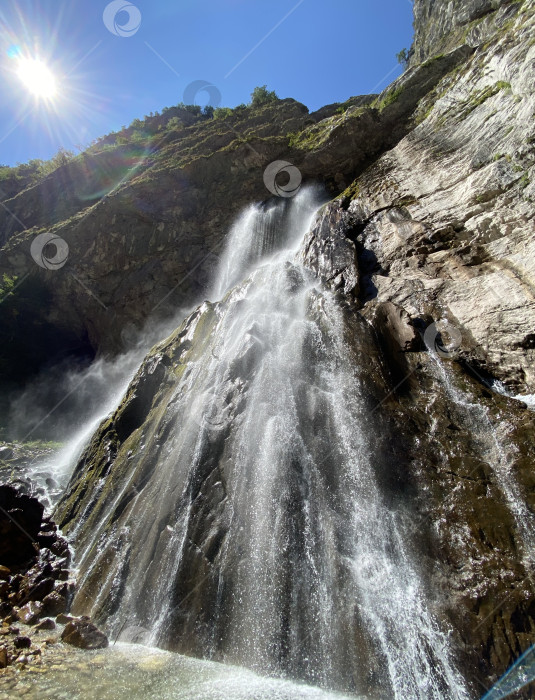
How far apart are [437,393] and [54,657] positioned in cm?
772

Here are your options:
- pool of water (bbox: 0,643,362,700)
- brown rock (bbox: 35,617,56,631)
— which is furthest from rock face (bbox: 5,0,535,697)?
brown rock (bbox: 35,617,56,631)

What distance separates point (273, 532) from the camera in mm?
6355

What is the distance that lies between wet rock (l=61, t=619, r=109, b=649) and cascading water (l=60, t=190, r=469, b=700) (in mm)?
491

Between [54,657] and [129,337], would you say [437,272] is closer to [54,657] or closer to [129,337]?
[54,657]

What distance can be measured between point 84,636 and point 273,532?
3258mm

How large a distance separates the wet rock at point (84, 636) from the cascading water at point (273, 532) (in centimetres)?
49

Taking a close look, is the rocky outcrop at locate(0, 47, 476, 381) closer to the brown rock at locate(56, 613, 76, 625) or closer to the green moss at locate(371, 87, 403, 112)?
the green moss at locate(371, 87, 403, 112)

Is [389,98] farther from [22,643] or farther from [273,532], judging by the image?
[22,643]

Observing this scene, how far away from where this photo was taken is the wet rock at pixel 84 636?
5863 mm

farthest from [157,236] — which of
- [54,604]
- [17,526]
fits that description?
[54,604]

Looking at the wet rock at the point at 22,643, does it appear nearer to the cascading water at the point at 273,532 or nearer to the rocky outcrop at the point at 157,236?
the cascading water at the point at 273,532

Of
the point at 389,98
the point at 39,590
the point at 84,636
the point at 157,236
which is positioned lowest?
the point at 84,636

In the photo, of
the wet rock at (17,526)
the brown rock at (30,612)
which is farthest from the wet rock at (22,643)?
the wet rock at (17,526)

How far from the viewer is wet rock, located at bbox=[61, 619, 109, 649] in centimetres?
586
